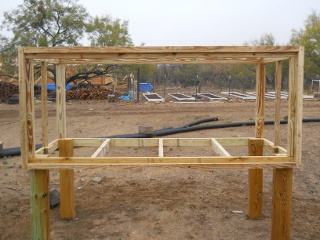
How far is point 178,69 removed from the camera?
49438 mm

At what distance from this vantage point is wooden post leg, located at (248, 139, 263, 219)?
4.32 metres

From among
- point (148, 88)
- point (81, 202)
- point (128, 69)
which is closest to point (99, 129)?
point (81, 202)

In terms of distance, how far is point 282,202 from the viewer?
3105mm

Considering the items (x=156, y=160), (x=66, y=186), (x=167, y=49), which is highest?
(x=167, y=49)

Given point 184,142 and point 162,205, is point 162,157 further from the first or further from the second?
point 162,205

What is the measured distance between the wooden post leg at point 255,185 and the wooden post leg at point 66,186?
2212 mm

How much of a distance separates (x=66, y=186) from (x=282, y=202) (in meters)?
2.55

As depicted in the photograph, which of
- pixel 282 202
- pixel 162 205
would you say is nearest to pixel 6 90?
pixel 162 205

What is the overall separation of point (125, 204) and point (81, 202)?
2.10 feet

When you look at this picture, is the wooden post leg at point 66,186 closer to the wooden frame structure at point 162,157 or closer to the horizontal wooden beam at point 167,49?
the wooden frame structure at point 162,157

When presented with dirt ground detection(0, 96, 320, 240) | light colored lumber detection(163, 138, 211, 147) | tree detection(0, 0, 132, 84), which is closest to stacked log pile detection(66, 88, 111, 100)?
tree detection(0, 0, 132, 84)

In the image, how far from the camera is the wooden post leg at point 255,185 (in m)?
4.32

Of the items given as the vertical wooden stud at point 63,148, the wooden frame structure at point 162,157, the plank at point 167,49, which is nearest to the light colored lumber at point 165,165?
the wooden frame structure at point 162,157

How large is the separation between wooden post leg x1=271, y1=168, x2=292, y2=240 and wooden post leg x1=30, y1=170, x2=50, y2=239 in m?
2.02
